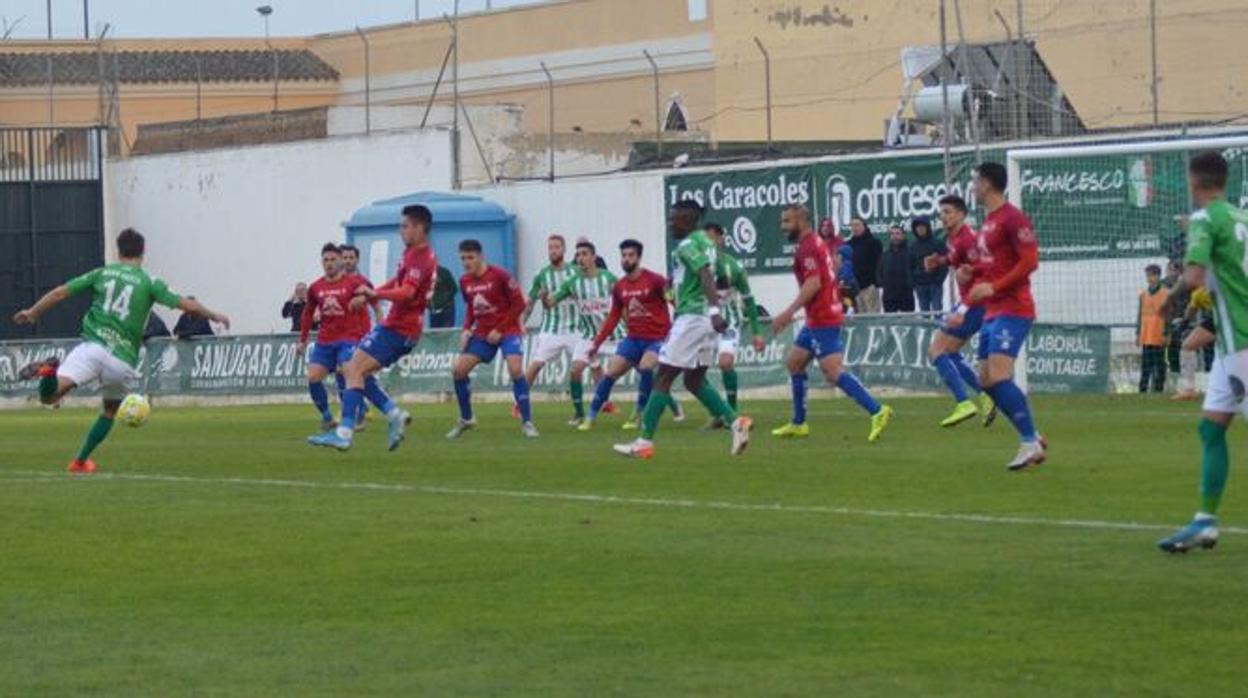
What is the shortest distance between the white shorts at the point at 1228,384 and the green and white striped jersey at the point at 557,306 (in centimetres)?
1754

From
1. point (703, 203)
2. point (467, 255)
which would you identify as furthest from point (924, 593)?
point (703, 203)

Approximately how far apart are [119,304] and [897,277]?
1666 cm

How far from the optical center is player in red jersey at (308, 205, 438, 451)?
898 inches

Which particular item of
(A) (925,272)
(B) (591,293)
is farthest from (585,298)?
(A) (925,272)

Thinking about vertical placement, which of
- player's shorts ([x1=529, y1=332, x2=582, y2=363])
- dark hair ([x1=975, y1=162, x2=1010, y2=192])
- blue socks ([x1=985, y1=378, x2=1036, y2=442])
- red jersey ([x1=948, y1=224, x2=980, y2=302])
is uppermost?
dark hair ([x1=975, y1=162, x2=1010, y2=192])

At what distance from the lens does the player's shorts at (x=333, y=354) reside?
2852 cm

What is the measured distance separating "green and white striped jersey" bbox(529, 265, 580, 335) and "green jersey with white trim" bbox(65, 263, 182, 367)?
939 cm

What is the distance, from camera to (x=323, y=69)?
70188mm

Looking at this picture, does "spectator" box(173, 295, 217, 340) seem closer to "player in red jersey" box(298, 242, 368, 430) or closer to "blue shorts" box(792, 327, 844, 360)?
"player in red jersey" box(298, 242, 368, 430)

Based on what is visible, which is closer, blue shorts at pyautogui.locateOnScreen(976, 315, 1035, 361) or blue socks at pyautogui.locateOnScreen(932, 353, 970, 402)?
blue shorts at pyautogui.locateOnScreen(976, 315, 1035, 361)

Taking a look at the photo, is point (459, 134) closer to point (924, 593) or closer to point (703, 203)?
point (703, 203)

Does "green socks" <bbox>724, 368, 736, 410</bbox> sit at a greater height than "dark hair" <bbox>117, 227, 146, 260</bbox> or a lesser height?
lesser

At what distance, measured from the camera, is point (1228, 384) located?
12906 mm

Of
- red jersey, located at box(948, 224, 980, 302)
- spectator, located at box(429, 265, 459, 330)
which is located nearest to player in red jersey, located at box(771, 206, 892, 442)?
red jersey, located at box(948, 224, 980, 302)
